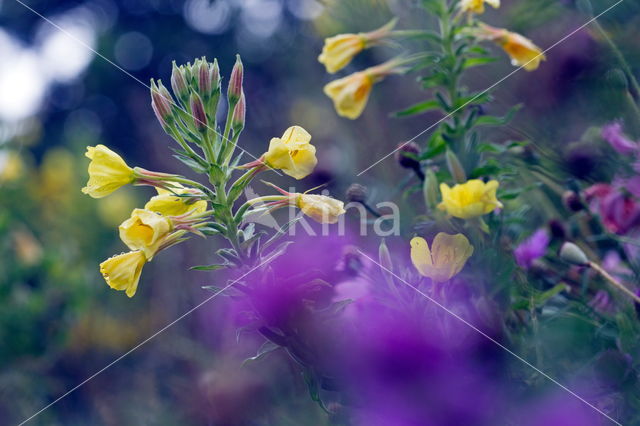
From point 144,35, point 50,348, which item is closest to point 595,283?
point 50,348

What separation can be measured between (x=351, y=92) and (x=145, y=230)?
268mm

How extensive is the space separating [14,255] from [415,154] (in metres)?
0.78

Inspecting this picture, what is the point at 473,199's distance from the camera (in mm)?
433

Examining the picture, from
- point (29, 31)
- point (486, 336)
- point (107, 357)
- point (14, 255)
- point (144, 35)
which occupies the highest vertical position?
point (29, 31)

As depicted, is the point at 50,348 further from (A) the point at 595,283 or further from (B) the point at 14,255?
(A) the point at 595,283

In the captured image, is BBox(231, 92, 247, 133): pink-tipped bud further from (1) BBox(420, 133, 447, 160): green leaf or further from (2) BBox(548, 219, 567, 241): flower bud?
(2) BBox(548, 219, 567, 241): flower bud

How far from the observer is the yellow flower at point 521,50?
1.78 feet

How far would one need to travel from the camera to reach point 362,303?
0.46 metres

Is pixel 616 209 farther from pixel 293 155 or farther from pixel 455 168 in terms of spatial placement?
pixel 293 155

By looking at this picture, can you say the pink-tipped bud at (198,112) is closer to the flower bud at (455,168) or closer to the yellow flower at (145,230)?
the yellow flower at (145,230)

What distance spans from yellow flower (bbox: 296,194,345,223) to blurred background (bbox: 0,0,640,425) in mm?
104

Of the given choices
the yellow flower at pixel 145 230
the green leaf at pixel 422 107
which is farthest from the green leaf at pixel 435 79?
the yellow flower at pixel 145 230

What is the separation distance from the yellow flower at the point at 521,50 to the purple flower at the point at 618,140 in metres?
0.09

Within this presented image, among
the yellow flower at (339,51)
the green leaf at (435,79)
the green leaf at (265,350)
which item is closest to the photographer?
the green leaf at (265,350)
